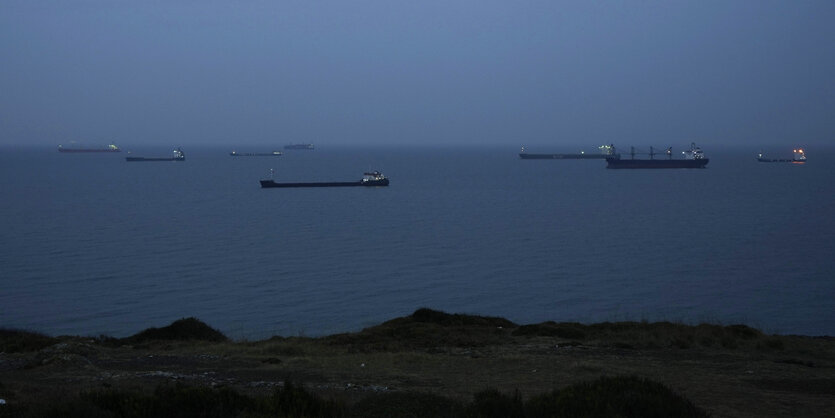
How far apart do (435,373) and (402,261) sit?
94.6 ft

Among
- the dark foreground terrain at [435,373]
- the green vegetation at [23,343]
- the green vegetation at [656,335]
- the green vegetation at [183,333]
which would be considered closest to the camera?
the dark foreground terrain at [435,373]

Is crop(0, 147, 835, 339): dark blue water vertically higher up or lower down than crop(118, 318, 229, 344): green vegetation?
lower down

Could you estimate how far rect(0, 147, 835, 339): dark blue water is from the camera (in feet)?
94.7

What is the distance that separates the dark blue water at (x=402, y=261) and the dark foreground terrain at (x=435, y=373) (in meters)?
8.67

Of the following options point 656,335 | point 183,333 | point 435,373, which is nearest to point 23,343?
point 183,333

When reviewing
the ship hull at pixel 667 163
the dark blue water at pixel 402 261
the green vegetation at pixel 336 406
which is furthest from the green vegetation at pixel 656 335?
the ship hull at pixel 667 163

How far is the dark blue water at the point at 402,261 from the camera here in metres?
28.9

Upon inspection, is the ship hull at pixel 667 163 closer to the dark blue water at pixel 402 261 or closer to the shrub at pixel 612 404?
the dark blue water at pixel 402 261

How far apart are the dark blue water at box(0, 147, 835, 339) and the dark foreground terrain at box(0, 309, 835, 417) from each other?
8.67 meters

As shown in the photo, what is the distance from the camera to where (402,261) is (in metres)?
40.9

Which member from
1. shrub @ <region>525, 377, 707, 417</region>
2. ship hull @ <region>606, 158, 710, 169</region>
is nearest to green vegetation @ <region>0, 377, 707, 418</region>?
shrub @ <region>525, 377, 707, 417</region>

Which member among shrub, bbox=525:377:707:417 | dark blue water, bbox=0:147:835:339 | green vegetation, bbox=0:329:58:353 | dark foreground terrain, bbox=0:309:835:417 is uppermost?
shrub, bbox=525:377:707:417

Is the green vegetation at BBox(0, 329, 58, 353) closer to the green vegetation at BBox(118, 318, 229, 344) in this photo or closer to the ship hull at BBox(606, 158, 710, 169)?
the green vegetation at BBox(118, 318, 229, 344)

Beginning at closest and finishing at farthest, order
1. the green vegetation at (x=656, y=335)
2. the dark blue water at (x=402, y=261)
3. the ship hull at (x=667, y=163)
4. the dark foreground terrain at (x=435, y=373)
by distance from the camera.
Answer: the dark foreground terrain at (x=435, y=373) < the green vegetation at (x=656, y=335) < the dark blue water at (x=402, y=261) < the ship hull at (x=667, y=163)
